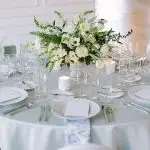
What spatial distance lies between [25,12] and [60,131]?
2734 millimetres

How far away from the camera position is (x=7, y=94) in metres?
1.79

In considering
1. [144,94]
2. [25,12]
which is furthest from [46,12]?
[144,94]

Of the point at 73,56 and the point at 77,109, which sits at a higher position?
the point at 73,56

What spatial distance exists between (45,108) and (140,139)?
0.51 metres

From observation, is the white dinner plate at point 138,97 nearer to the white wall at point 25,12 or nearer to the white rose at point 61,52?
the white rose at point 61,52

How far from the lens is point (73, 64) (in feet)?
6.37

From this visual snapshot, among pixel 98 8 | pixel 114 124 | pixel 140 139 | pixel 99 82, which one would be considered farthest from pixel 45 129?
pixel 98 8

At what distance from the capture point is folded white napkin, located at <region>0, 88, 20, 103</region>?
5.68 ft

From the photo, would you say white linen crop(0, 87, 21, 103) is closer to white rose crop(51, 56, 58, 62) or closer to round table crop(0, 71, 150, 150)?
round table crop(0, 71, 150, 150)

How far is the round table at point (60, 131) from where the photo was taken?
1511 millimetres

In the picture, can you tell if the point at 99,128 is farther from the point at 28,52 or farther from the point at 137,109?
the point at 28,52

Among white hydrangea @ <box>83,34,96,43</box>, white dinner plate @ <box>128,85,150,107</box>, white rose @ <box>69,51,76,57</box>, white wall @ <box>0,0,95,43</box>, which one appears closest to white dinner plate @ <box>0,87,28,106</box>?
white rose @ <box>69,51,76,57</box>

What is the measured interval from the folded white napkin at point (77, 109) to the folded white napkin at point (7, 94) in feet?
1.04

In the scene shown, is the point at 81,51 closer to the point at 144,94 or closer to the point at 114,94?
the point at 114,94
